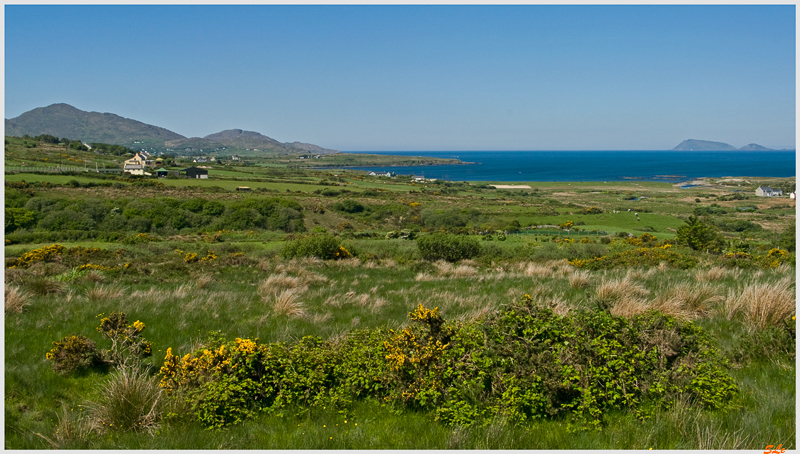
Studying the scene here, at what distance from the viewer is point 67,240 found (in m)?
35.2

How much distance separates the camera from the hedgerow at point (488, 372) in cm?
451

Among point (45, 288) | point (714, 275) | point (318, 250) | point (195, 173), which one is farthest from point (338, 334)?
point (195, 173)

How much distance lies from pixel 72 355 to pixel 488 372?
4946 millimetres

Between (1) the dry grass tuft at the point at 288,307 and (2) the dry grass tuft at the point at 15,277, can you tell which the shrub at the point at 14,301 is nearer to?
(2) the dry grass tuft at the point at 15,277

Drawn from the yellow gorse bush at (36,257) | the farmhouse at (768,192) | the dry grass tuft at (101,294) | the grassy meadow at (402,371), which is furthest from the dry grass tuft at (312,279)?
the farmhouse at (768,192)

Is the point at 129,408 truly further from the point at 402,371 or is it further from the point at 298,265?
the point at 298,265

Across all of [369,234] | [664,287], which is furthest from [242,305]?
[369,234]

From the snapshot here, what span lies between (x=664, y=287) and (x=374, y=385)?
7962 mm

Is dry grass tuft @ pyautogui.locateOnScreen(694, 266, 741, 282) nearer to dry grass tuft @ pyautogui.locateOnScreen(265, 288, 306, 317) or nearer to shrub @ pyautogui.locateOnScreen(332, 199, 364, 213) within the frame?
dry grass tuft @ pyautogui.locateOnScreen(265, 288, 306, 317)

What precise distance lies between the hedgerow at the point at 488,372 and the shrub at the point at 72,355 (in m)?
1.53

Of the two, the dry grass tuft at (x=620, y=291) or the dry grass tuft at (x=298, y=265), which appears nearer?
the dry grass tuft at (x=620, y=291)

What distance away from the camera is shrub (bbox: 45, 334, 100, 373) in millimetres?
5923

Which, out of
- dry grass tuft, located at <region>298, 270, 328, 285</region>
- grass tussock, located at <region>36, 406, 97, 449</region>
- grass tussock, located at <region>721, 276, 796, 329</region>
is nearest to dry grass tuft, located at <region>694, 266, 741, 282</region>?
grass tussock, located at <region>721, 276, 796, 329</region>

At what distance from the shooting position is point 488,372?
4.83m
